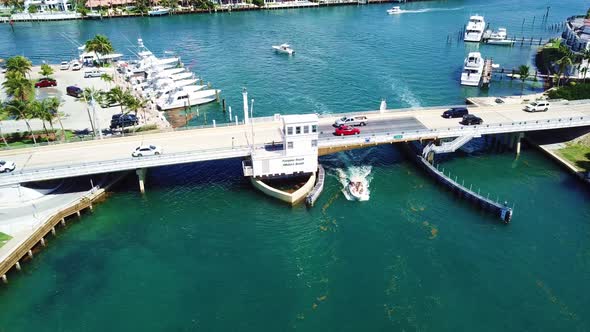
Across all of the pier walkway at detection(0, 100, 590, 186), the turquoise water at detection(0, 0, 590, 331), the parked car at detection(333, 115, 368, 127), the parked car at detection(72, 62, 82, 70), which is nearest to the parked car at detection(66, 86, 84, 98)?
the parked car at detection(72, 62, 82, 70)

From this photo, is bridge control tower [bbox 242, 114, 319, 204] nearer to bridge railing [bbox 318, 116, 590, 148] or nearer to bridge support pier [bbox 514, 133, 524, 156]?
bridge railing [bbox 318, 116, 590, 148]

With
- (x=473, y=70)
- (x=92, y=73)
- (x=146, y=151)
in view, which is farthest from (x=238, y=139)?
(x=473, y=70)

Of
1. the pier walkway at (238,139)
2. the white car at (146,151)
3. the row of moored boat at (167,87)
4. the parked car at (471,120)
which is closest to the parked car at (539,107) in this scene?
the pier walkway at (238,139)

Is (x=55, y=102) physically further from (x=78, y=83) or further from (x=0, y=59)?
(x=0, y=59)

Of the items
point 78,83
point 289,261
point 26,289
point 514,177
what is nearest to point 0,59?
point 78,83

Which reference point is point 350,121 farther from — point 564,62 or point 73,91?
point 73,91
